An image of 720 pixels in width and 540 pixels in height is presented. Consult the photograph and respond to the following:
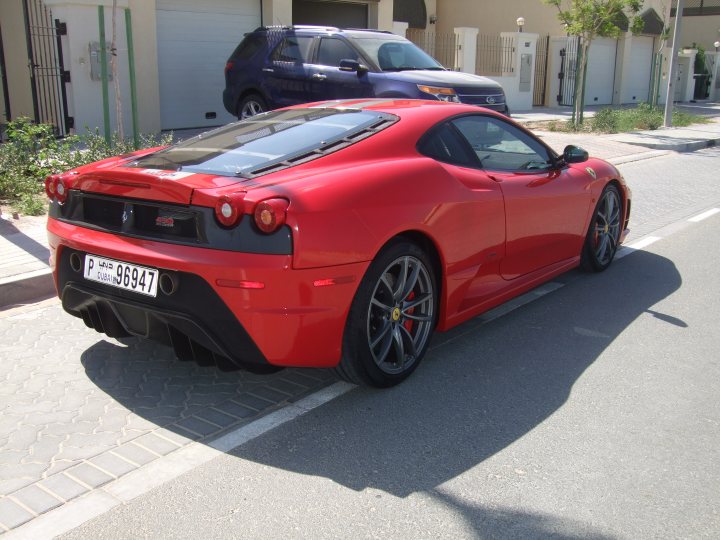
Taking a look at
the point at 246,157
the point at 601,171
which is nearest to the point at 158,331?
the point at 246,157

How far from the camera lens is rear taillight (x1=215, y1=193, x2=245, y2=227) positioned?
11.3 feet

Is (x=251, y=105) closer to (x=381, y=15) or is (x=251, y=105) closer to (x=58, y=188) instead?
(x=381, y=15)

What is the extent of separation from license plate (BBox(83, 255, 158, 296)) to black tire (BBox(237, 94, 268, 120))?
30.1ft

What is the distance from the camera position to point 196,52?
15.1m

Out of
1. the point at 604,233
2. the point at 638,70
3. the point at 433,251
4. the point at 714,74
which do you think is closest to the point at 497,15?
the point at 638,70

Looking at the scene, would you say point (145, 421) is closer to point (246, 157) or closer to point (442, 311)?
point (246, 157)

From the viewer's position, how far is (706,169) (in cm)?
1391

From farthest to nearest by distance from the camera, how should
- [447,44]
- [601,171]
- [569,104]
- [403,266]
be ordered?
[569,104] → [447,44] → [601,171] → [403,266]

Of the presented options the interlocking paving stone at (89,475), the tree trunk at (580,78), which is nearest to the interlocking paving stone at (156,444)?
the interlocking paving stone at (89,475)

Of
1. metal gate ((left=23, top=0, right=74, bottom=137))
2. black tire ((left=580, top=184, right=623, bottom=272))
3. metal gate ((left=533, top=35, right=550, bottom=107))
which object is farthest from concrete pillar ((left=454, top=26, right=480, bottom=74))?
black tire ((left=580, top=184, right=623, bottom=272))

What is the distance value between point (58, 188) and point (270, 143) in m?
1.21

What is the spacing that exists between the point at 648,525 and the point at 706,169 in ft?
40.8

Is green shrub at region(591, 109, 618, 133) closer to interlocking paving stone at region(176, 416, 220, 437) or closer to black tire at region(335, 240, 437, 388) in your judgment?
black tire at region(335, 240, 437, 388)

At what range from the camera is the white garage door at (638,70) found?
30.0m
